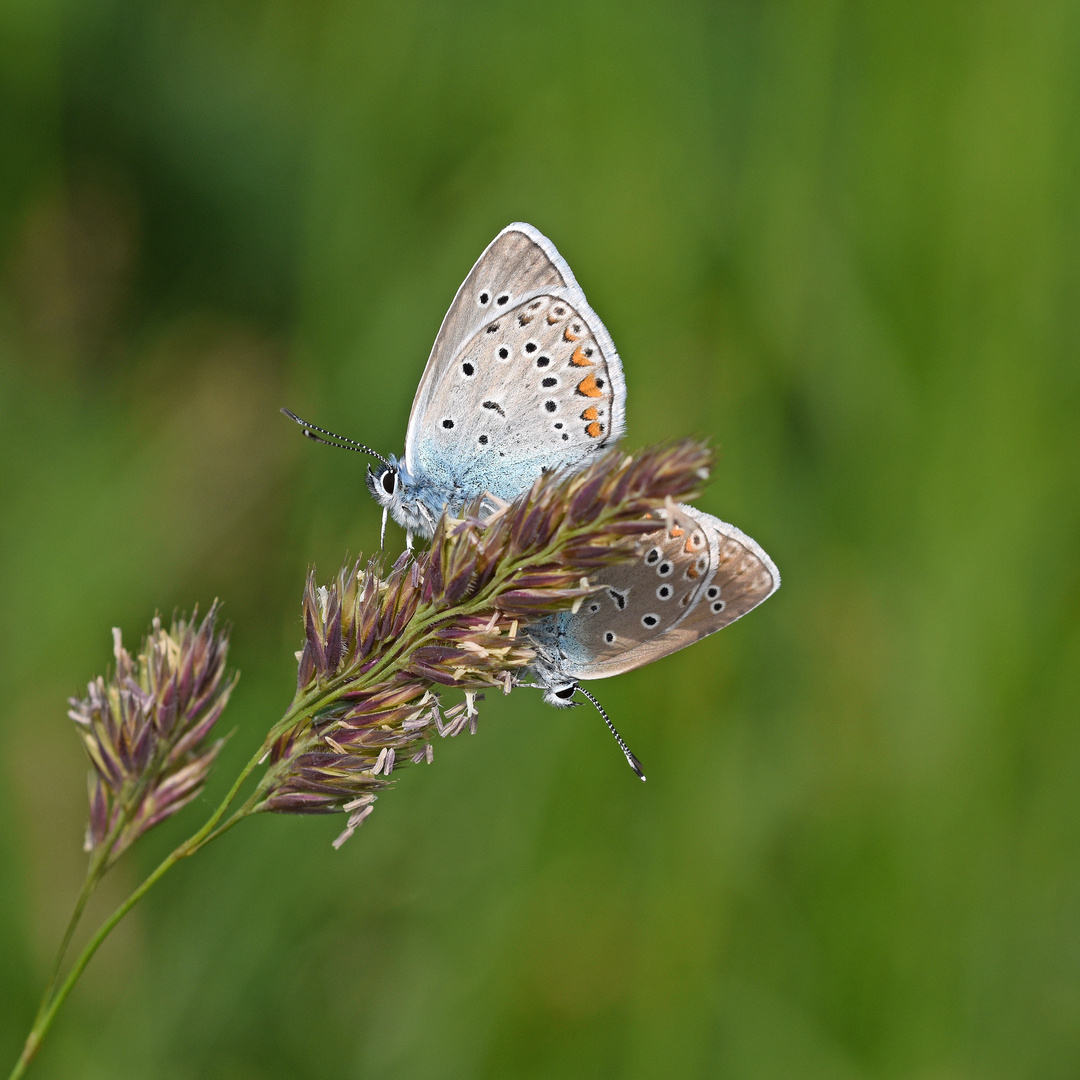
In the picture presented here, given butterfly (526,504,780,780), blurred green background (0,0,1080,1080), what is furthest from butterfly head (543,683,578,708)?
blurred green background (0,0,1080,1080)

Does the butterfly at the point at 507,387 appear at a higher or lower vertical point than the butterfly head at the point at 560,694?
higher

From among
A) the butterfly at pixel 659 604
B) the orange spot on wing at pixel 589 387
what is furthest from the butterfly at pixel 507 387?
the butterfly at pixel 659 604

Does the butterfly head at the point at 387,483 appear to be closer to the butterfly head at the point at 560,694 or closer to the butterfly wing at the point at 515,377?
the butterfly wing at the point at 515,377

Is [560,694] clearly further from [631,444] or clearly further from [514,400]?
[631,444]

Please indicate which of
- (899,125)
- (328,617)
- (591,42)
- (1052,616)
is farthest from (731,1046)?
(591,42)

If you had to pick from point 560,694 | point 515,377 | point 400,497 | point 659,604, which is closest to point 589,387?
point 515,377

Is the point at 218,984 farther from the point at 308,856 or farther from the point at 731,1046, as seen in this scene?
the point at 731,1046

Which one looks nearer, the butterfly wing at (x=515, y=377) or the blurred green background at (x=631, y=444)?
the butterfly wing at (x=515, y=377)

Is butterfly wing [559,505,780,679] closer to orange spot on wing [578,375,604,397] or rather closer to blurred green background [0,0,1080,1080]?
orange spot on wing [578,375,604,397]
